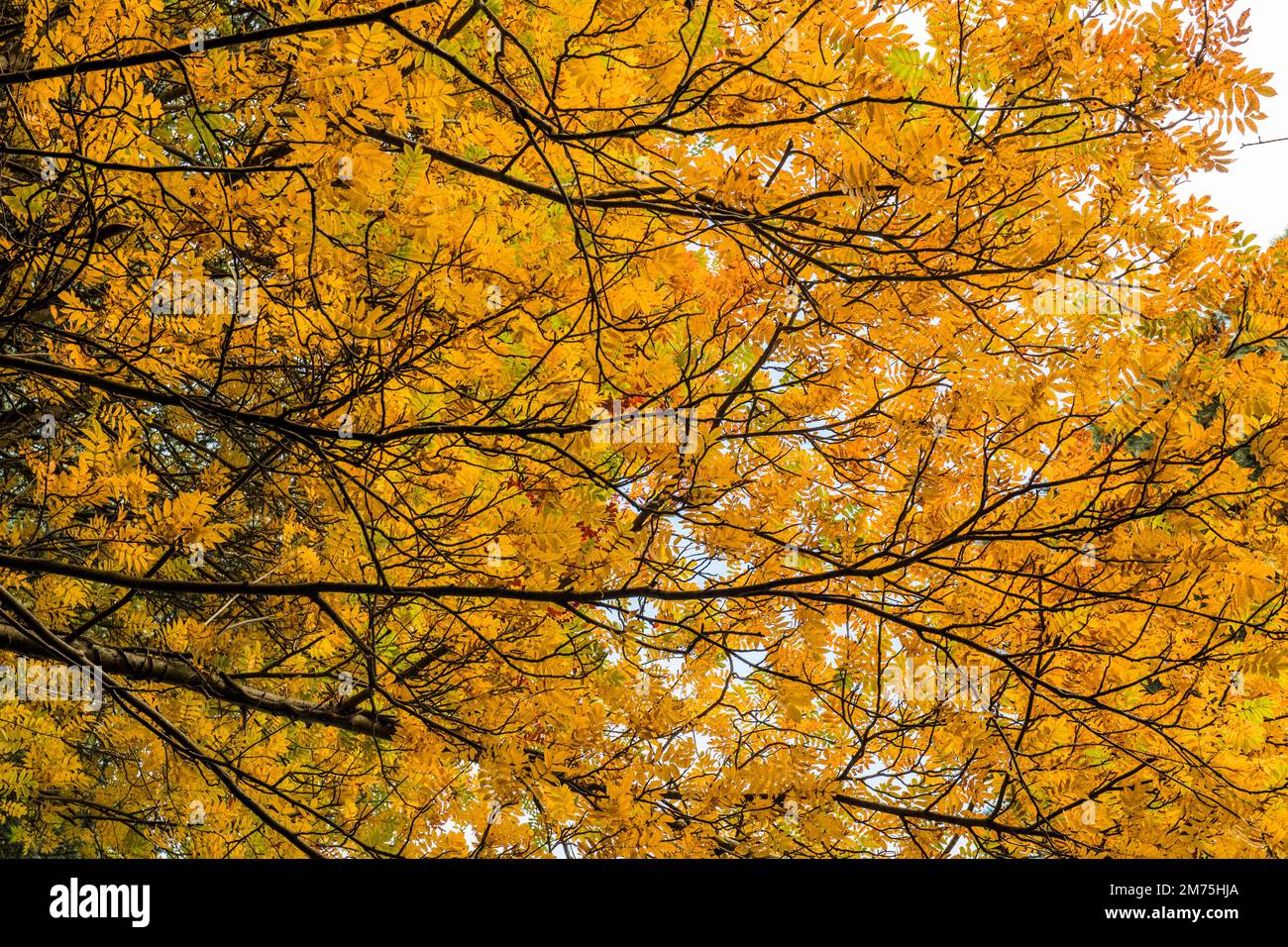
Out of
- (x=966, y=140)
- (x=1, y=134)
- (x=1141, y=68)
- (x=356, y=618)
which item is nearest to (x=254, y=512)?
(x=356, y=618)

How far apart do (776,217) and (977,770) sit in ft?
8.10

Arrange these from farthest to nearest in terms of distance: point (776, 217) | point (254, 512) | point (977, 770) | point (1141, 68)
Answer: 1. point (254, 512)
2. point (977, 770)
3. point (1141, 68)
4. point (776, 217)

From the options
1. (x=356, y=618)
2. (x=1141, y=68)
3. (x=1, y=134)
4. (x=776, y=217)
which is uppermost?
(x=1, y=134)

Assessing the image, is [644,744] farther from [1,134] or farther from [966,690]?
[1,134]

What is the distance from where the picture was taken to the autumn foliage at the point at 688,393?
339cm

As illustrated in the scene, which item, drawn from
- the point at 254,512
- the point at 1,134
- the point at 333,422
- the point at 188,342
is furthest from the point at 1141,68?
the point at 254,512

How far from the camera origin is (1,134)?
14.6 ft

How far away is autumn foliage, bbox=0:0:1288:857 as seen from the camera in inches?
133

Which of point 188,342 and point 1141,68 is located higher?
point 1141,68

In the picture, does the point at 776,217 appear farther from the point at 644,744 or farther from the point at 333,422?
the point at 644,744

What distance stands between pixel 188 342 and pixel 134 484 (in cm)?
60

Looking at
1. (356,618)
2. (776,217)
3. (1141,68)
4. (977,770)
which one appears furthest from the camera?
(356,618)

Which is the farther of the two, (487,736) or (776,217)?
(487,736)

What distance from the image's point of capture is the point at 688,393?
3.61m
